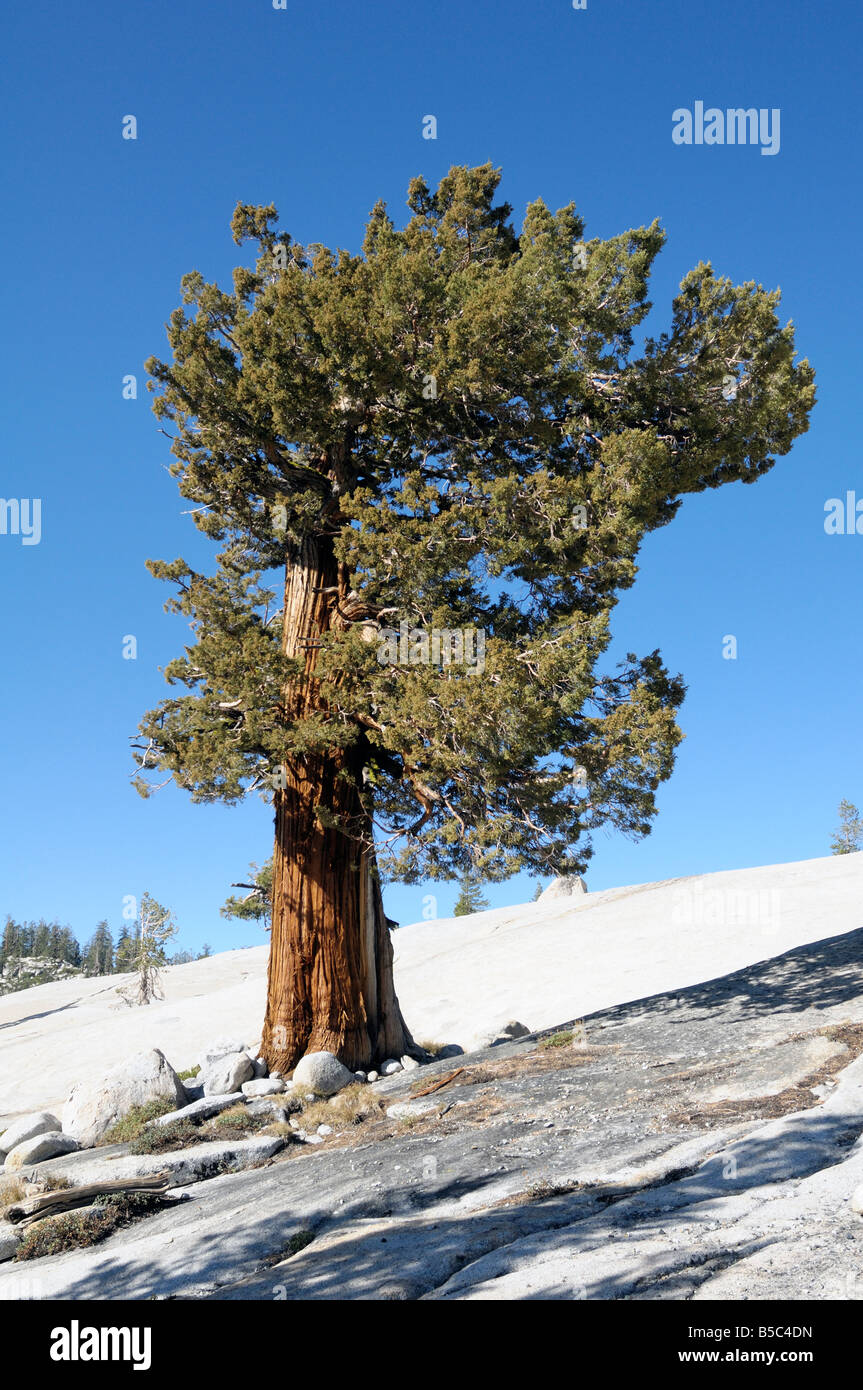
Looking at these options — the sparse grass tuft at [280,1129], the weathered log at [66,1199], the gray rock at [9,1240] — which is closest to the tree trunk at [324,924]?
the sparse grass tuft at [280,1129]

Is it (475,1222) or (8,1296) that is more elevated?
(475,1222)

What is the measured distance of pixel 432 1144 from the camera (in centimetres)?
871

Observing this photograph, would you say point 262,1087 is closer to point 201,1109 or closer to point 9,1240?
point 201,1109

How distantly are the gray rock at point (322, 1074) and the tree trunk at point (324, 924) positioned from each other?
67cm

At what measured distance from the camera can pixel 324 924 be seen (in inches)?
565

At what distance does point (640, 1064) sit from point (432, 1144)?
119 inches

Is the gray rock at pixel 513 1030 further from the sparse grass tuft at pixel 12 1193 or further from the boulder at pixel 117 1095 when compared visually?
the sparse grass tuft at pixel 12 1193

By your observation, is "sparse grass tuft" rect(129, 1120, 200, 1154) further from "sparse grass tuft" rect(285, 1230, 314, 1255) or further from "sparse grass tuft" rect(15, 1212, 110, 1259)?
"sparse grass tuft" rect(285, 1230, 314, 1255)

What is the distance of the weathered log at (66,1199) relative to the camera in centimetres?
877
